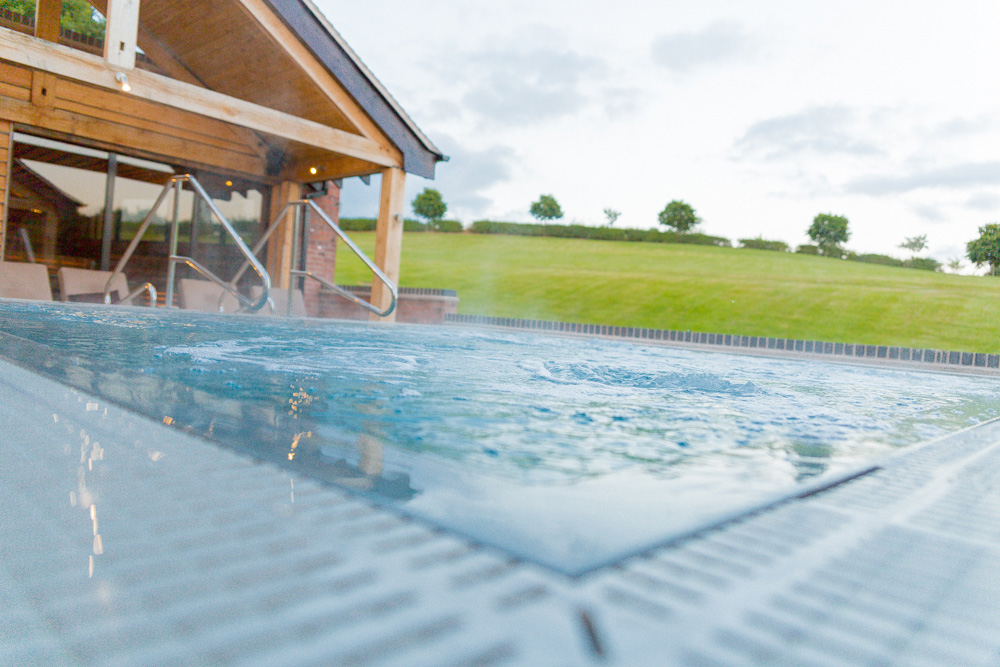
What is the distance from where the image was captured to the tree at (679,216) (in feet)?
136

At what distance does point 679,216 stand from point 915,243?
2222 cm

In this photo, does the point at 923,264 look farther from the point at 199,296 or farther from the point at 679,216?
the point at 199,296

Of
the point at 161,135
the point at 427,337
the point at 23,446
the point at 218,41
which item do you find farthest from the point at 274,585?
the point at 161,135

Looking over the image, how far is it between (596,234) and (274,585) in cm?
3707

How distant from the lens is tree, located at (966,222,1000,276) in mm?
33312

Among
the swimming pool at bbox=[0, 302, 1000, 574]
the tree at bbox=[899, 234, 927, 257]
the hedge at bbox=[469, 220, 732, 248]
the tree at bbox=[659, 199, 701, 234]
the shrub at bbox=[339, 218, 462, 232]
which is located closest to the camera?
the swimming pool at bbox=[0, 302, 1000, 574]

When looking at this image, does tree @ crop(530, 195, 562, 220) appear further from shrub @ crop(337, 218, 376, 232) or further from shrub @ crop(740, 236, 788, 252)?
shrub @ crop(337, 218, 376, 232)

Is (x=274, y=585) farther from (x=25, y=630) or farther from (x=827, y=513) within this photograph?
(x=827, y=513)

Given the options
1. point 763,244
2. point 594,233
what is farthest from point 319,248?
point 763,244

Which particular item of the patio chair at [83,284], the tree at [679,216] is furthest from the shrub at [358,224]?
the patio chair at [83,284]

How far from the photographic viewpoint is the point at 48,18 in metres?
6.38

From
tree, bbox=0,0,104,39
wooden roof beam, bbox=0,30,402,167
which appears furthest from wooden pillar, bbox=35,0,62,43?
wooden roof beam, bbox=0,30,402,167

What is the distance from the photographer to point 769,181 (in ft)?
118

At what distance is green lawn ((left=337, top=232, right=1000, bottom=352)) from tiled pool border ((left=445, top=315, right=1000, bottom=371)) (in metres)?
5.53
